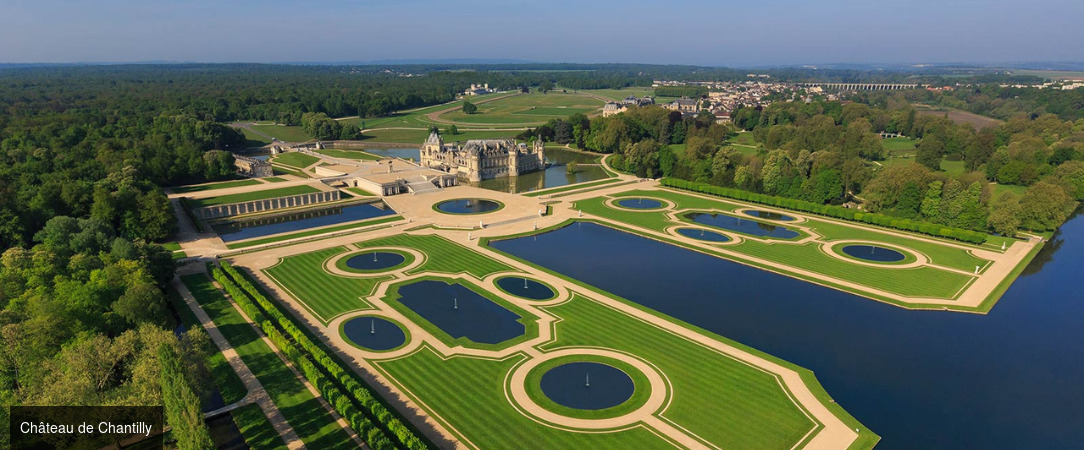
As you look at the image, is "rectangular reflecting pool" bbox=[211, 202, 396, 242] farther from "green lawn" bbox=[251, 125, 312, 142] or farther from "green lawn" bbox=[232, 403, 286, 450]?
"green lawn" bbox=[251, 125, 312, 142]

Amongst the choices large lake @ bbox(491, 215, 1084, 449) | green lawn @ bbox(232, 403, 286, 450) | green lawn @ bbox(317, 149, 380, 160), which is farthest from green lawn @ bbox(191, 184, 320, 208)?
green lawn @ bbox(232, 403, 286, 450)

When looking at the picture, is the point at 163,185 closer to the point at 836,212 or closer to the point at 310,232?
the point at 310,232

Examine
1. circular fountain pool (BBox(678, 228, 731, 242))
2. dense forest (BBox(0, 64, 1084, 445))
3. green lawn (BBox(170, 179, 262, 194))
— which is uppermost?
dense forest (BBox(0, 64, 1084, 445))

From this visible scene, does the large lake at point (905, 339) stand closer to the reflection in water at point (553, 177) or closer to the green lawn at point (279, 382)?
the green lawn at point (279, 382)

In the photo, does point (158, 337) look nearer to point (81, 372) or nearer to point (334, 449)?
point (81, 372)

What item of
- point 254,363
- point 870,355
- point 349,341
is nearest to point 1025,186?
point 870,355

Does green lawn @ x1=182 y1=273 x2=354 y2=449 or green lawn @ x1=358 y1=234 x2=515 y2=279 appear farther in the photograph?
green lawn @ x1=358 y1=234 x2=515 y2=279
